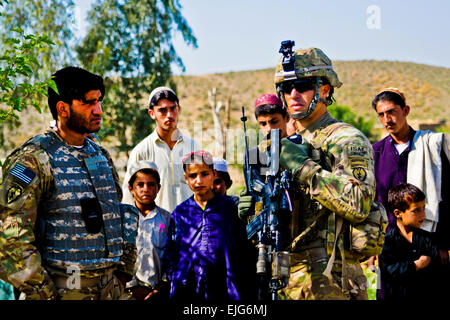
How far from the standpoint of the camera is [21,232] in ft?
9.63

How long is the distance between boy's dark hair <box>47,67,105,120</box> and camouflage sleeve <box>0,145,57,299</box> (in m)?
0.49

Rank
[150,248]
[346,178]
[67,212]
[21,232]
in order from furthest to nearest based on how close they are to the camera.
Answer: [150,248]
[67,212]
[346,178]
[21,232]

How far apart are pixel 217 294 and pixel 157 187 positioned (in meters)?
1.15

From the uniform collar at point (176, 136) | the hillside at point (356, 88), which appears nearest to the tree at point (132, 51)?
the uniform collar at point (176, 136)

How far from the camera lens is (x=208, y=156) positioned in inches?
181

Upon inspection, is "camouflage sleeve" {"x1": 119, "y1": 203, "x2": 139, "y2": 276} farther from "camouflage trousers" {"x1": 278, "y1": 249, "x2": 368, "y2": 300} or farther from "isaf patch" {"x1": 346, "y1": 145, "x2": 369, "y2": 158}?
"isaf patch" {"x1": 346, "y1": 145, "x2": 369, "y2": 158}

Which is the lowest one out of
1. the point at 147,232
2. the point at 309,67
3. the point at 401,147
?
the point at 147,232

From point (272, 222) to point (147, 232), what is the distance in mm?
→ 1667

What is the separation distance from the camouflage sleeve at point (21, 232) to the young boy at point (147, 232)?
4.79 ft

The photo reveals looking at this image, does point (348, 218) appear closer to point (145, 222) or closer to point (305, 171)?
point (305, 171)

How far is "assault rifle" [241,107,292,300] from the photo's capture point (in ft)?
9.85

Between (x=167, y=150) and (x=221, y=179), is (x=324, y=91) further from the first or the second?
(x=167, y=150)

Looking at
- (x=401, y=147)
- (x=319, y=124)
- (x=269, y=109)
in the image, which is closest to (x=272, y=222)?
(x=319, y=124)

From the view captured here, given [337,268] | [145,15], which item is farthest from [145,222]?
[145,15]
